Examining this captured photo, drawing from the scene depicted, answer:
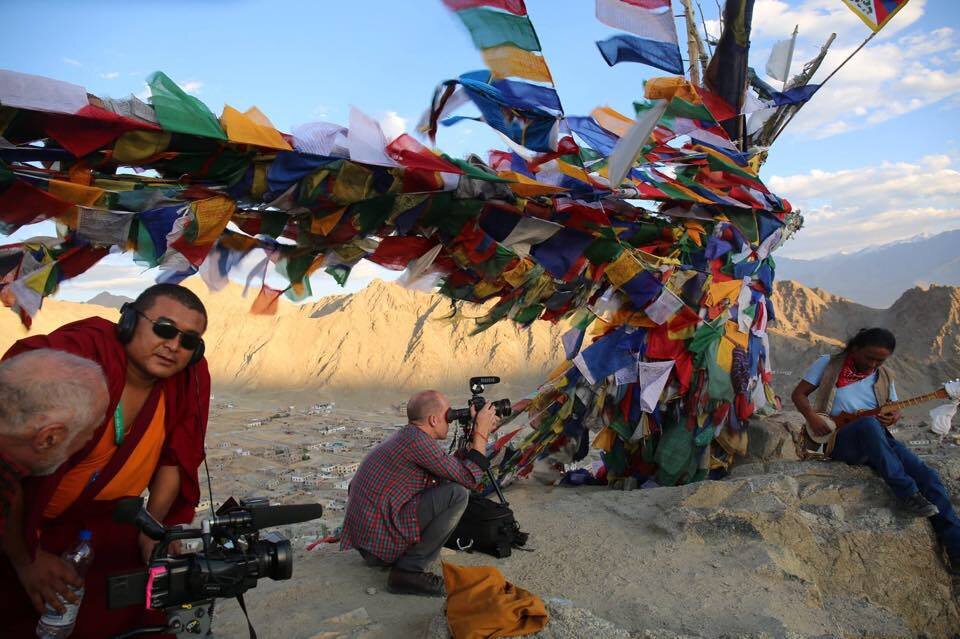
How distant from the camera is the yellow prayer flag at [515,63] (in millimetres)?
3240

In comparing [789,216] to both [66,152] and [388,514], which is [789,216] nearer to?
[388,514]

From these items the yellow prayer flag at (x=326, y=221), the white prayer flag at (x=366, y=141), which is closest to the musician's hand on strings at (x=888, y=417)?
the white prayer flag at (x=366, y=141)

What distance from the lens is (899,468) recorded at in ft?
13.0

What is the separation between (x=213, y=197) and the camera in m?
3.04

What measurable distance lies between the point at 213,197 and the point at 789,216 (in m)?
4.73

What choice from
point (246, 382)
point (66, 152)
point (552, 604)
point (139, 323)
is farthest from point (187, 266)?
point (246, 382)

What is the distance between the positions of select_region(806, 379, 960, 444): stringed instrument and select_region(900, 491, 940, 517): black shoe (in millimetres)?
544

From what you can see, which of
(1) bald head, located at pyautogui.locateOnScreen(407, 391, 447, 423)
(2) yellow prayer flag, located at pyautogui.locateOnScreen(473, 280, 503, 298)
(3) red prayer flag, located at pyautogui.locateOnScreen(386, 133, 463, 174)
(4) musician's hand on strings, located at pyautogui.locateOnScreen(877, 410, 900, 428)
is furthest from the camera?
(2) yellow prayer flag, located at pyautogui.locateOnScreen(473, 280, 503, 298)

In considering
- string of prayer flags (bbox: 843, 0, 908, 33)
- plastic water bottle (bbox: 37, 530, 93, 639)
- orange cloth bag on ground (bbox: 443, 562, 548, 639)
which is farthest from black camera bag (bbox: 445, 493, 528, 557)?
string of prayer flags (bbox: 843, 0, 908, 33)

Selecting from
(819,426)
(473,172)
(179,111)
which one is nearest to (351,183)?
(473,172)

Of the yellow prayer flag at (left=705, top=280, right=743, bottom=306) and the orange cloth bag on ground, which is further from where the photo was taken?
the yellow prayer flag at (left=705, top=280, right=743, bottom=306)

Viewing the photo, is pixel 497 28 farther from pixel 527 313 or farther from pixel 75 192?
pixel 527 313

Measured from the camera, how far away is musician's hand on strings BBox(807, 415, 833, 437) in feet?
14.4

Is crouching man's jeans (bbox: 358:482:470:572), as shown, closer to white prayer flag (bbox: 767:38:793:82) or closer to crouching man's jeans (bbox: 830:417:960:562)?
crouching man's jeans (bbox: 830:417:960:562)
